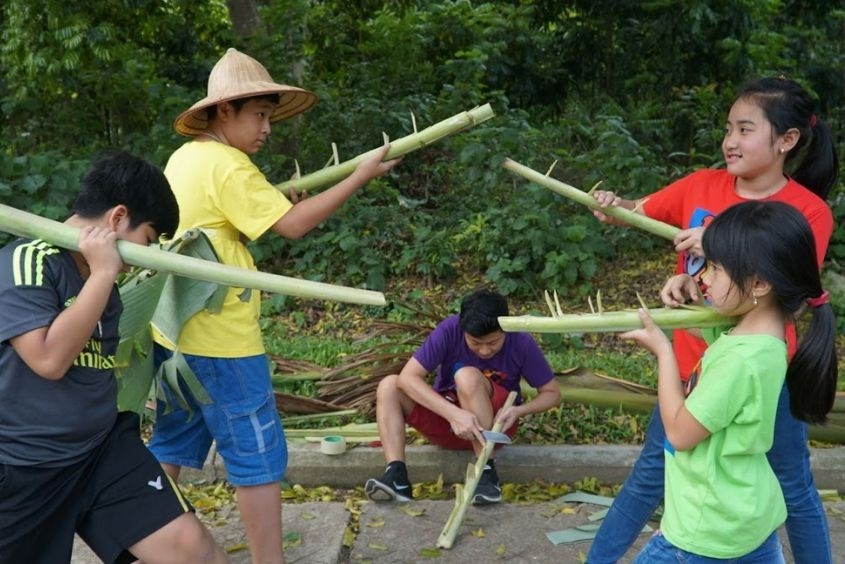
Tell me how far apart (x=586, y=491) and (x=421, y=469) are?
0.75m

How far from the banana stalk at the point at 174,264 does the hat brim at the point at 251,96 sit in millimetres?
851

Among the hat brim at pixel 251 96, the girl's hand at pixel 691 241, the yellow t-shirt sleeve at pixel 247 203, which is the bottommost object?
the girl's hand at pixel 691 241

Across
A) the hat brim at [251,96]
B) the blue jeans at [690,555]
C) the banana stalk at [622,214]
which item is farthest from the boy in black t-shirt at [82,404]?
the banana stalk at [622,214]

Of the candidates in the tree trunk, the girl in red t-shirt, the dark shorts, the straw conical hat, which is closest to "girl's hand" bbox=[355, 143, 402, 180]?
the straw conical hat

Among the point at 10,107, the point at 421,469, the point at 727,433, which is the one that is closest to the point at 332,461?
the point at 421,469

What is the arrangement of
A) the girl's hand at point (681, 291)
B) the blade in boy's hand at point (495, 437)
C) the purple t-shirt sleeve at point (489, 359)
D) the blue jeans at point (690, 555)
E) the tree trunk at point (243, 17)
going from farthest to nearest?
the tree trunk at point (243, 17)
the purple t-shirt sleeve at point (489, 359)
the blade in boy's hand at point (495, 437)
the girl's hand at point (681, 291)
the blue jeans at point (690, 555)

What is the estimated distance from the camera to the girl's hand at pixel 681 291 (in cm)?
259

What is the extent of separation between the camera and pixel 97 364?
97.6 inches

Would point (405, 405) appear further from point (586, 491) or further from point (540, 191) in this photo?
point (540, 191)

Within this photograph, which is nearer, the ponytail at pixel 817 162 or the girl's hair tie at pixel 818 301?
the girl's hair tie at pixel 818 301

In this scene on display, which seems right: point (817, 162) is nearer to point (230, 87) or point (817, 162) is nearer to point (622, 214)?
point (622, 214)

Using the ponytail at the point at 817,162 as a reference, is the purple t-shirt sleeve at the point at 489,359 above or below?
below

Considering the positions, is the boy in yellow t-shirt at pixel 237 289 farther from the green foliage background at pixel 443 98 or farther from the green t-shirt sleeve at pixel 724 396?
the green foliage background at pixel 443 98

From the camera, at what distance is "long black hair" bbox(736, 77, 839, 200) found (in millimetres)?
2955
